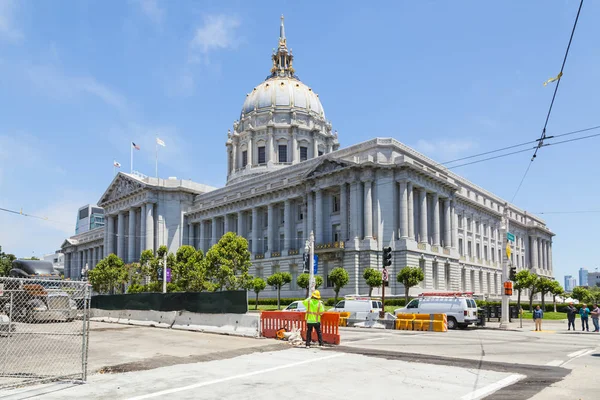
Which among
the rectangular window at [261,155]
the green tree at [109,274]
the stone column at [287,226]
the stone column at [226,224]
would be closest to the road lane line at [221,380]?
the stone column at [287,226]

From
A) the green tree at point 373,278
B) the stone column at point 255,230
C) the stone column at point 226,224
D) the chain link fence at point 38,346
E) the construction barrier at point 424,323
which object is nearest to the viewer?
the chain link fence at point 38,346

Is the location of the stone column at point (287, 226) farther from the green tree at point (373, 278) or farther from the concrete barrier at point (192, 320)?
the concrete barrier at point (192, 320)

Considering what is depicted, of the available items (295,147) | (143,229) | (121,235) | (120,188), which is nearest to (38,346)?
(143,229)

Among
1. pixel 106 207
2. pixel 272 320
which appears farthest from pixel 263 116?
pixel 272 320

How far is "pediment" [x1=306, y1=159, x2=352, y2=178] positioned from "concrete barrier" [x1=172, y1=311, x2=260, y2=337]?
40.0m

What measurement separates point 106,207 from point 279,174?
149 feet

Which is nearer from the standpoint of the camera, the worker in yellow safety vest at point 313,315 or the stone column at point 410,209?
the worker in yellow safety vest at point 313,315

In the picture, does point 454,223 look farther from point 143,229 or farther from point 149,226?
point 143,229

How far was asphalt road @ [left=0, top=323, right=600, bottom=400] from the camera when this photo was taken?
33.6ft

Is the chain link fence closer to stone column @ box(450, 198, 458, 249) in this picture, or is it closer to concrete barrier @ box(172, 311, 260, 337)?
concrete barrier @ box(172, 311, 260, 337)

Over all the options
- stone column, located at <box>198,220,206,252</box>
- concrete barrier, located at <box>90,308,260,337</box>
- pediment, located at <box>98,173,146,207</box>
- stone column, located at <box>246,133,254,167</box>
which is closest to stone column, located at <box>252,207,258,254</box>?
stone column, located at <box>198,220,206,252</box>

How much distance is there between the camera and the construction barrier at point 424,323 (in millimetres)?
30406

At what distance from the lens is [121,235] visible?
335ft

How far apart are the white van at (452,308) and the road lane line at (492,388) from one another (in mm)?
20421
